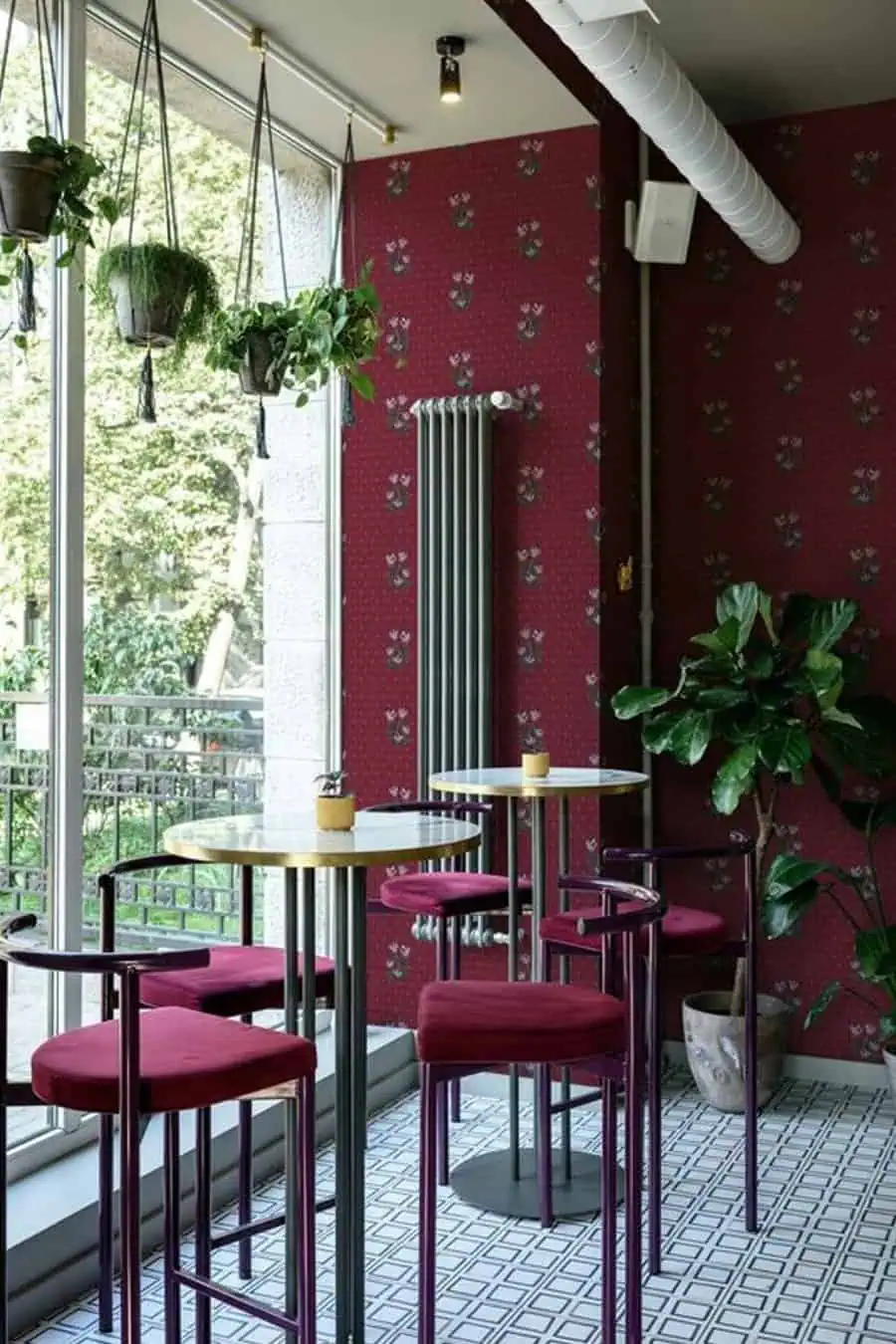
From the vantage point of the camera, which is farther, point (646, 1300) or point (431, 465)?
point (431, 465)

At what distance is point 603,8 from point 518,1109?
2.71 m

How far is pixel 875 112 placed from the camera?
16.0ft

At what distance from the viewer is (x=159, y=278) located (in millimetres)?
3184

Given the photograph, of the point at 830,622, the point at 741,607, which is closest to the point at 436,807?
the point at 741,607

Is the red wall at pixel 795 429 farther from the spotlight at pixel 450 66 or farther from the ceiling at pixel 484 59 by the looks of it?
the spotlight at pixel 450 66

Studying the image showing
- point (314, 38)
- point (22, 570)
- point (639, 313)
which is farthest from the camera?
point (639, 313)

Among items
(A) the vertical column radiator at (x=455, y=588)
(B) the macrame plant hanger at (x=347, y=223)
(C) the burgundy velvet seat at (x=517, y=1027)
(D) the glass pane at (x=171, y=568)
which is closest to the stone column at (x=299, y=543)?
(B) the macrame plant hanger at (x=347, y=223)

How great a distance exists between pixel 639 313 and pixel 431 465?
0.99 meters

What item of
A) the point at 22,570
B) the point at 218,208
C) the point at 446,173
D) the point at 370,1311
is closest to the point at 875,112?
the point at 446,173

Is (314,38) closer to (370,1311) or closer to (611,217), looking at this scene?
(611,217)

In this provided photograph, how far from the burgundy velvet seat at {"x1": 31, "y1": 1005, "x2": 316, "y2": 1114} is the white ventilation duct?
2.23 m

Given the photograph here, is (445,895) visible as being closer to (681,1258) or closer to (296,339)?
(681,1258)

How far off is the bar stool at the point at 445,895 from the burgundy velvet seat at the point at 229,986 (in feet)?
2.12

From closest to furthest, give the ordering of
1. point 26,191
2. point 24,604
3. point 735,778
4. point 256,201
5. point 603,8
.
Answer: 1. point 26,191
2. point 603,8
3. point 24,604
4. point 735,778
5. point 256,201
